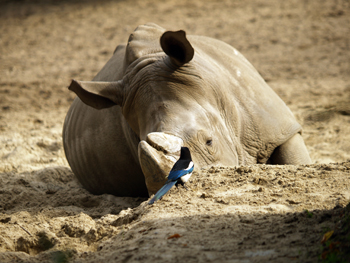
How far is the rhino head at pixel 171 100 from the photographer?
356 cm

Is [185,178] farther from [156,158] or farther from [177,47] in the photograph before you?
[177,47]

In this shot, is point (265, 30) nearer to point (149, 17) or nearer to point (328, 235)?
point (149, 17)

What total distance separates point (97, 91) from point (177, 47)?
81 centimetres

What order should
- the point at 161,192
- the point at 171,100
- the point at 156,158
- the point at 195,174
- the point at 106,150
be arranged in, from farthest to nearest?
the point at 106,150, the point at 171,100, the point at 195,174, the point at 156,158, the point at 161,192

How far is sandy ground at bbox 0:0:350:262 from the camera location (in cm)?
245

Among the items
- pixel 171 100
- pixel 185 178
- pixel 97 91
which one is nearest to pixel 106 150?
pixel 97 91

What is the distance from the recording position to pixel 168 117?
143 inches

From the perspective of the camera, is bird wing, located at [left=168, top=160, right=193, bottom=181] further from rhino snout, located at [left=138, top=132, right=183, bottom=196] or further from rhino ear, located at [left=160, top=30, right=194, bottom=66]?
rhino ear, located at [left=160, top=30, right=194, bottom=66]

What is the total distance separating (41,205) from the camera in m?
4.23

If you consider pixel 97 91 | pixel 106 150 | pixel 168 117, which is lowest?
pixel 106 150

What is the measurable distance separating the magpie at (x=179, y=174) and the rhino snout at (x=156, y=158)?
137mm

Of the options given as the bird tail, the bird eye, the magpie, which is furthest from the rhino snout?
the bird eye

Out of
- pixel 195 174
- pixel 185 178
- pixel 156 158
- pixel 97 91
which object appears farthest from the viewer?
pixel 97 91

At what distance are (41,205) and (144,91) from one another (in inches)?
56.4
